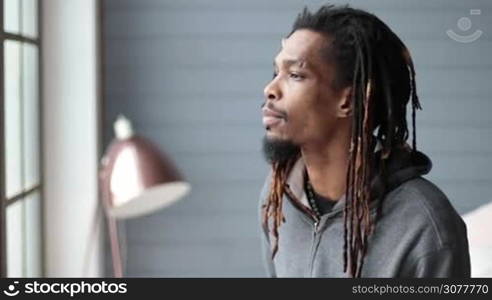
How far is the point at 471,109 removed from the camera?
185 cm

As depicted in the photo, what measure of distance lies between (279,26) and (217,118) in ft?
0.77

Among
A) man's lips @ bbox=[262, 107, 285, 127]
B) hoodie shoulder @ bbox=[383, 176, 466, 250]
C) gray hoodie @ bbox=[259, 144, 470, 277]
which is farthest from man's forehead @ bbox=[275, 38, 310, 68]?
hoodie shoulder @ bbox=[383, 176, 466, 250]

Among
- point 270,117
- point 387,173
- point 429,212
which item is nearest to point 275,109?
point 270,117

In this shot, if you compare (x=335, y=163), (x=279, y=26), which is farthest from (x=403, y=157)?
(x=279, y=26)

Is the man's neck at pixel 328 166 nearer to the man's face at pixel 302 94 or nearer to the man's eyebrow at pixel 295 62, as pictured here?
the man's face at pixel 302 94

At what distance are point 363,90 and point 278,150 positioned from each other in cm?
23

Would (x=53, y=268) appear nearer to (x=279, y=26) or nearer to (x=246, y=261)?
(x=246, y=261)

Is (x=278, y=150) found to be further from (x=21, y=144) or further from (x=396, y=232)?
(x=21, y=144)

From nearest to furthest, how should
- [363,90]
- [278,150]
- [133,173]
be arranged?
[133,173], [363,90], [278,150]

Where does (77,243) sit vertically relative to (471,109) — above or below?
below

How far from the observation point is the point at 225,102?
6.02 ft

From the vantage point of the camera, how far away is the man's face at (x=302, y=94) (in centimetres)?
175

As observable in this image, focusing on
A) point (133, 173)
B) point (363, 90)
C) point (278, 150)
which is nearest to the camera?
point (133, 173)

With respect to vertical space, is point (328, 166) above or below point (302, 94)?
below
